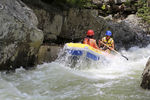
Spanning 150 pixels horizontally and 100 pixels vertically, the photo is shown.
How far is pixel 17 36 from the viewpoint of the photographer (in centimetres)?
472

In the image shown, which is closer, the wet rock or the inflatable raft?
the inflatable raft

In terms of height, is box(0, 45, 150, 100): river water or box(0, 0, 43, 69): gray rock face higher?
box(0, 0, 43, 69): gray rock face

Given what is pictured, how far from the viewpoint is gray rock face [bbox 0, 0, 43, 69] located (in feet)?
14.6

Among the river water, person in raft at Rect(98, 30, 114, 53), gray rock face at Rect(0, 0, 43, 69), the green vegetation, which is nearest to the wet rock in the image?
gray rock face at Rect(0, 0, 43, 69)

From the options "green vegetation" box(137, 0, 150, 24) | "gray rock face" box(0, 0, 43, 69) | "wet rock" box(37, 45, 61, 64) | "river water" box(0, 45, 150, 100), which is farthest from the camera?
"green vegetation" box(137, 0, 150, 24)

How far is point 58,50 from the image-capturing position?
22.9ft

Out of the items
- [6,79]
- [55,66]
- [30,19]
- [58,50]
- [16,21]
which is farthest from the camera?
[58,50]

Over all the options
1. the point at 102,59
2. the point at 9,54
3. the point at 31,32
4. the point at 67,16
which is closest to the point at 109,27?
the point at 67,16

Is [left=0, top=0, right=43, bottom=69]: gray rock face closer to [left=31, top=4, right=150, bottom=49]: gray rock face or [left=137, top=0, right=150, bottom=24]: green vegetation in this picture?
[left=31, top=4, right=150, bottom=49]: gray rock face

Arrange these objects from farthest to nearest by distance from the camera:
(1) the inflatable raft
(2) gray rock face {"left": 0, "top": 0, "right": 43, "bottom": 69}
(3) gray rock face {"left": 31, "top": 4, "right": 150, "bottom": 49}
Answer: (3) gray rock face {"left": 31, "top": 4, "right": 150, "bottom": 49}
(1) the inflatable raft
(2) gray rock face {"left": 0, "top": 0, "right": 43, "bottom": 69}

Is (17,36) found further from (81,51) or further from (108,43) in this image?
(108,43)

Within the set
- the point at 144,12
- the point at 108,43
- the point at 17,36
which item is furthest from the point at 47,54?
the point at 144,12

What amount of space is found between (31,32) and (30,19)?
451mm

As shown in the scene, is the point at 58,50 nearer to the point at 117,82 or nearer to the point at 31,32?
the point at 31,32
